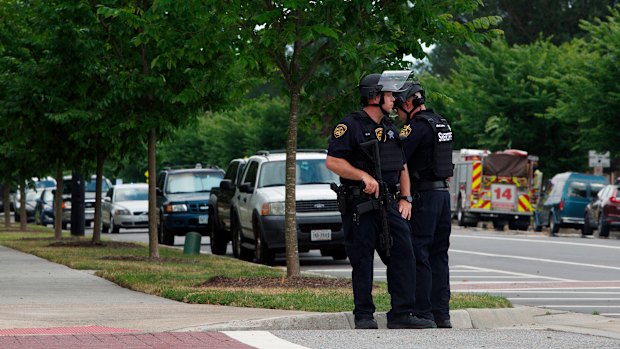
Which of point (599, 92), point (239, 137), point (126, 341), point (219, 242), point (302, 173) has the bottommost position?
point (126, 341)

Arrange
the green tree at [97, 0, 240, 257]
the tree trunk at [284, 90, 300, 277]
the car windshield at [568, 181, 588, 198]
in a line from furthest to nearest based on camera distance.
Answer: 1. the car windshield at [568, 181, 588, 198]
2. the green tree at [97, 0, 240, 257]
3. the tree trunk at [284, 90, 300, 277]

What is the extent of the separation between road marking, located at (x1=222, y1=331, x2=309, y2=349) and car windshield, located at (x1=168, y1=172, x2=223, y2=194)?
2124cm

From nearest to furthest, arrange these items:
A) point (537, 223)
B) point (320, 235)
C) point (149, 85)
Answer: point (149, 85) < point (320, 235) < point (537, 223)

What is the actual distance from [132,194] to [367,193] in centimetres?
3279

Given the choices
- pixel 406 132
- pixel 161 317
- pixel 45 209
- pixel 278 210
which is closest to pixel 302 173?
pixel 278 210

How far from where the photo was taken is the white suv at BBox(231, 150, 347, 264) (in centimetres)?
2217

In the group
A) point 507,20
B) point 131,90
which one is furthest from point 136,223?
point 507,20

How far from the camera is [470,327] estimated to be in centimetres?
1234

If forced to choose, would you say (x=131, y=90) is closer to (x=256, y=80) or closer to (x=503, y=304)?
(x=256, y=80)

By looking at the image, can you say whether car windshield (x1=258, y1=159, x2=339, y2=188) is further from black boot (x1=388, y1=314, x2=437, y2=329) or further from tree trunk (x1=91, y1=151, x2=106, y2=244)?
black boot (x1=388, y1=314, x2=437, y2=329)

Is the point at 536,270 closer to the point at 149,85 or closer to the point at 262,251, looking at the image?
the point at 262,251

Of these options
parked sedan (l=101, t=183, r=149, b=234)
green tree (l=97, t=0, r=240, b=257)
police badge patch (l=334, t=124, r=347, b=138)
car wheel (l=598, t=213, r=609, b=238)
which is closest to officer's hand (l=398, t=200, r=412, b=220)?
police badge patch (l=334, t=124, r=347, b=138)

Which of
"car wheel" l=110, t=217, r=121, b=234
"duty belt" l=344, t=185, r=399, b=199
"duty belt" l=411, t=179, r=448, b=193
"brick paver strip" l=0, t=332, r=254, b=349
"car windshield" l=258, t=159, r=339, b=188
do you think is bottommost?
"brick paver strip" l=0, t=332, r=254, b=349

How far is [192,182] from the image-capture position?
→ 31.7 metres
